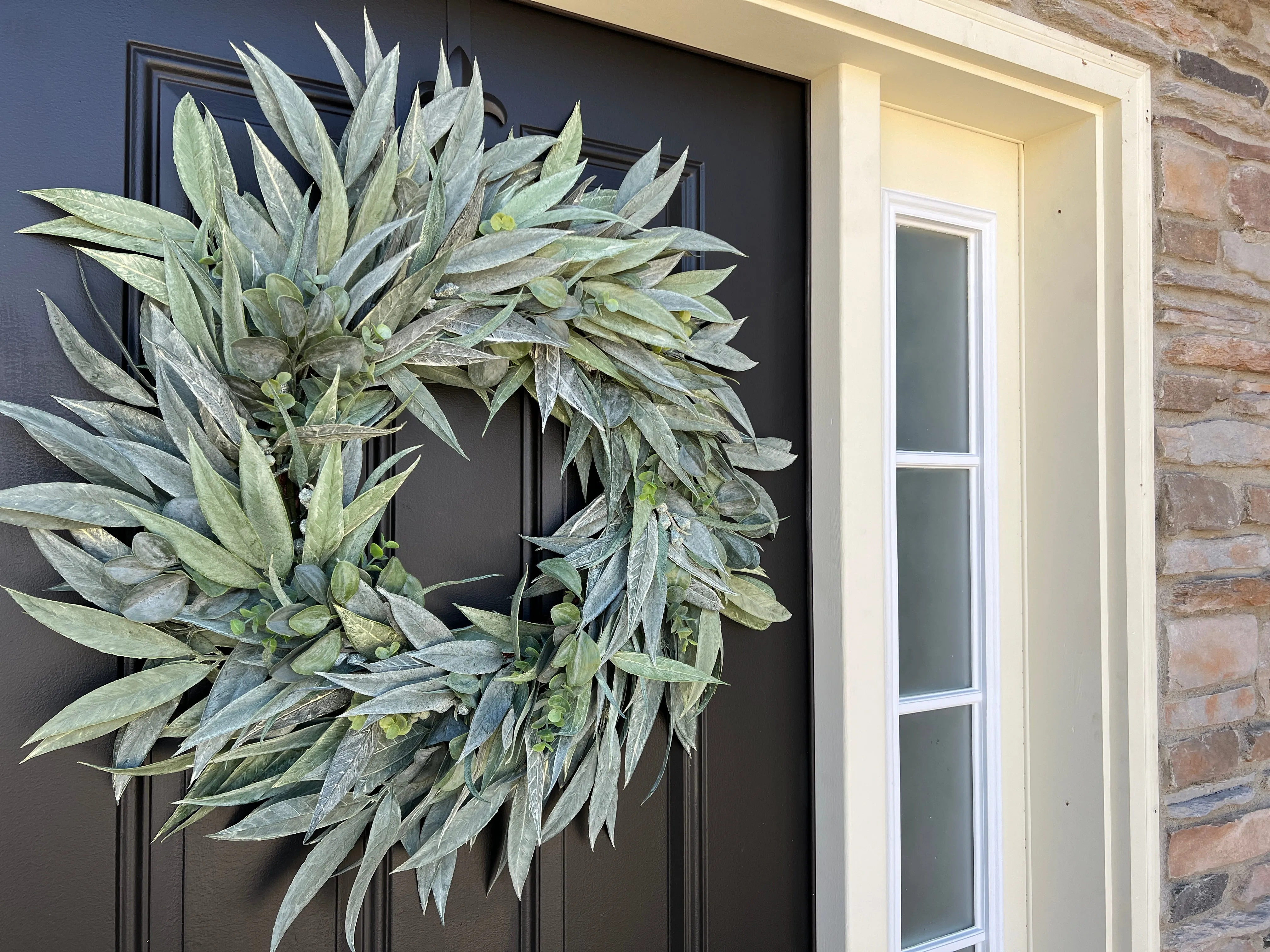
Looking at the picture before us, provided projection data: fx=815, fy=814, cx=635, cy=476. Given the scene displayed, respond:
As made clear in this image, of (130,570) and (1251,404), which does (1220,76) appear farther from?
(130,570)

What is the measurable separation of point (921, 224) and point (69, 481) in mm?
1189

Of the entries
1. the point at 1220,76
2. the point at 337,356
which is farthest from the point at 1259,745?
the point at 337,356

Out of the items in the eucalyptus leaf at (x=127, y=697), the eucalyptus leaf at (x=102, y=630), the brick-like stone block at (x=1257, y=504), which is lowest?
the eucalyptus leaf at (x=127, y=697)

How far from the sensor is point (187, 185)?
30.6 inches

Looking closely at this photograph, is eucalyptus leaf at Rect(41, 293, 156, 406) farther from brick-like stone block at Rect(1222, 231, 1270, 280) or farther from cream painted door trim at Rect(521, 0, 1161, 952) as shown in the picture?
brick-like stone block at Rect(1222, 231, 1270, 280)

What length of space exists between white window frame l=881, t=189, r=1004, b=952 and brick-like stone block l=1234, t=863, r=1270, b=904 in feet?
1.32

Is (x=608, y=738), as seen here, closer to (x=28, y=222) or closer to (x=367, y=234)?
(x=367, y=234)

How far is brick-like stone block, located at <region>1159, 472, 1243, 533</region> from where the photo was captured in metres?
1.27

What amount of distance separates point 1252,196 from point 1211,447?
1.44 feet

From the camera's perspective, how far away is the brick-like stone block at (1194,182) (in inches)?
50.5

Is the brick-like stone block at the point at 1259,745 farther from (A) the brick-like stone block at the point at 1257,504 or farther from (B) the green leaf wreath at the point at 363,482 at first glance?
(B) the green leaf wreath at the point at 363,482

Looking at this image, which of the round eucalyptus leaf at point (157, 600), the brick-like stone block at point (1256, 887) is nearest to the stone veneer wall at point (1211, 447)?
the brick-like stone block at point (1256, 887)

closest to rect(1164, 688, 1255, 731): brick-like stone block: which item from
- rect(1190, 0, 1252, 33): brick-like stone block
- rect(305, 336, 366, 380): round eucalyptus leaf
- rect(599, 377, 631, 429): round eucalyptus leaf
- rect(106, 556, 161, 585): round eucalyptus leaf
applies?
rect(599, 377, 631, 429): round eucalyptus leaf

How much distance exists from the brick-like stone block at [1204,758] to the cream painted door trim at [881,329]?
0.06 metres
